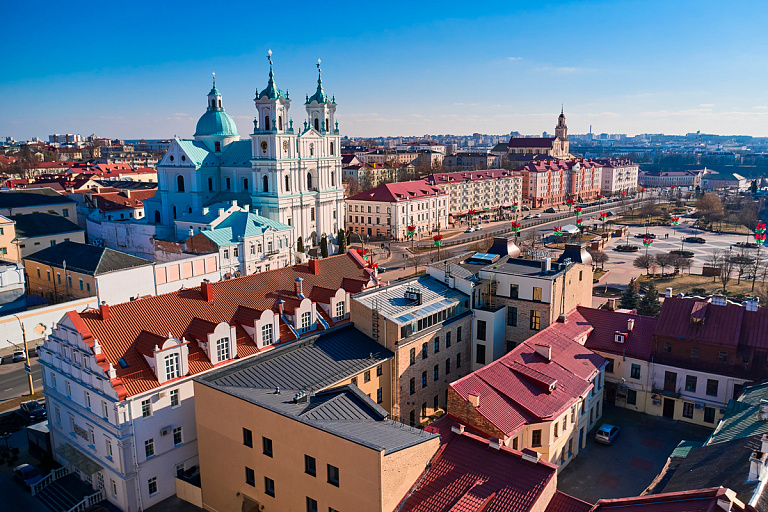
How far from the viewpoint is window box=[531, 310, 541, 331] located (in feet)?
131

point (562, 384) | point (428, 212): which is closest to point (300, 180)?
point (428, 212)

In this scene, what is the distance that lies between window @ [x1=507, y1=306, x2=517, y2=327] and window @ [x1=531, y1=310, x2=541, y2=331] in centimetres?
125

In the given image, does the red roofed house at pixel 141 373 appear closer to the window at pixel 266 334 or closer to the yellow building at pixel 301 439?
the window at pixel 266 334

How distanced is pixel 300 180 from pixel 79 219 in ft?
136

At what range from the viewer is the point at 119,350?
29562mm

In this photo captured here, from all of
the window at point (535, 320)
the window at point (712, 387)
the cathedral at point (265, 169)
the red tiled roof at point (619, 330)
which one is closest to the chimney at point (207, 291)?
the window at point (535, 320)

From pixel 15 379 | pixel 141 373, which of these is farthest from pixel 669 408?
pixel 15 379

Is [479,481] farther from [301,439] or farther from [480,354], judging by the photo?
[480,354]

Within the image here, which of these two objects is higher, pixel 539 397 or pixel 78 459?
pixel 539 397

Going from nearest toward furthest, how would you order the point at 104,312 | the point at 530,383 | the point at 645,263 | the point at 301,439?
the point at 301,439, the point at 104,312, the point at 530,383, the point at 645,263

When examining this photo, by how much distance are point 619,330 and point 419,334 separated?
16903 millimetres

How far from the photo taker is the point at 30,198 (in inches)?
3467

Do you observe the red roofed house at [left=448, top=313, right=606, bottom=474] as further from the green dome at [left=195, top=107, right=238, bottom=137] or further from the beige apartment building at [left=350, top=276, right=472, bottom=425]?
the green dome at [left=195, top=107, right=238, bottom=137]

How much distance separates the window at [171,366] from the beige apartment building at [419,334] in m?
11.0
